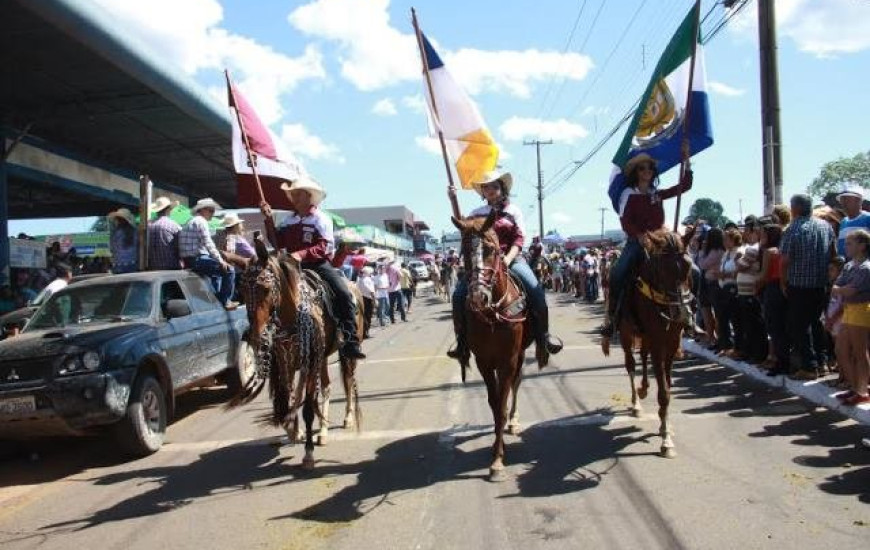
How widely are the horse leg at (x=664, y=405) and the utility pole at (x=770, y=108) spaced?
264 inches

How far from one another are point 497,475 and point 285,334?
2238mm

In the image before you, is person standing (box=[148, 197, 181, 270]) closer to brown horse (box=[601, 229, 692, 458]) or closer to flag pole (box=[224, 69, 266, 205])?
flag pole (box=[224, 69, 266, 205])

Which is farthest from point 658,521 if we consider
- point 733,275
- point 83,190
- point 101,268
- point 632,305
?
point 83,190

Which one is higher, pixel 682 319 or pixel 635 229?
pixel 635 229

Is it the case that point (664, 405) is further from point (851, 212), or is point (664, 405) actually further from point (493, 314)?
point (851, 212)

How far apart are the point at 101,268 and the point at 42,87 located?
17.3ft

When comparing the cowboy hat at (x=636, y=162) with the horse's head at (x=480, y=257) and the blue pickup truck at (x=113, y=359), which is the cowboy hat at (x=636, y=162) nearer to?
the horse's head at (x=480, y=257)

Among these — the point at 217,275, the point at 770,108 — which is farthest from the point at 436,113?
the point at 770,108

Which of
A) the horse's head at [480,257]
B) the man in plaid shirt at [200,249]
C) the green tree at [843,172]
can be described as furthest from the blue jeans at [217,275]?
the green tree at [843,172]

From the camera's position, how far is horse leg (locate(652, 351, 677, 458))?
624cm

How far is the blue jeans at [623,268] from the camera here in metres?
6.95

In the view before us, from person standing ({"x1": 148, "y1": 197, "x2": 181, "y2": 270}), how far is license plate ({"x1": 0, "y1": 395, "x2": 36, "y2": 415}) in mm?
4274

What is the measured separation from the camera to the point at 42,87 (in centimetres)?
1431

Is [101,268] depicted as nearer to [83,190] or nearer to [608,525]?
[83,190]
